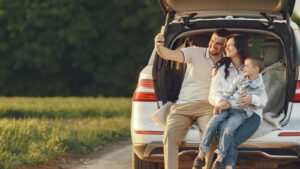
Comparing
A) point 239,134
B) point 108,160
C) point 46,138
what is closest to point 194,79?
point 239,134

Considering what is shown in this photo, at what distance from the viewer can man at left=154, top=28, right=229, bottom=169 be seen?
5.21 meters

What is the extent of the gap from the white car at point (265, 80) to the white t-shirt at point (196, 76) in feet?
0.69

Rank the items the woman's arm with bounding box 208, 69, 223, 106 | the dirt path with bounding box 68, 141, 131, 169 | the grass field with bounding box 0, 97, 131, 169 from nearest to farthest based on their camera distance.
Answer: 1. the woman's arm with bounding box 208, 69, 223, 106
2. the grass field with bounding box 0, 97, 131, 169
3. the dirt path with bounding box 68, 141, 131, 169

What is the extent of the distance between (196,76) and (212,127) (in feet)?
2.12

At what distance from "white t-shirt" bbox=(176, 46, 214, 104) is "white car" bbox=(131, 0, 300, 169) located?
0.69 feet

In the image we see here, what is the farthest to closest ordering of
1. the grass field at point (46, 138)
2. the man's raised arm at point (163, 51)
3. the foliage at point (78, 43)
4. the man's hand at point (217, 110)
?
the foliage at point (78, 43)
the grass field at point (46, 138)
the man's raised arm at point (163, 51)
the man's hand at point (217, 110)

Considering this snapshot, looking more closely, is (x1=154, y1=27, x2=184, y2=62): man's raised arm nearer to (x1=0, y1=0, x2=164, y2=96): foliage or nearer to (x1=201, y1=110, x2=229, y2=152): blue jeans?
(x1=201, y1=110, x2=229, y2=152): blue jeans

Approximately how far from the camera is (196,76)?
5.35 m

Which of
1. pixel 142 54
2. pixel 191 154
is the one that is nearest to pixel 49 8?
pixel 142 54

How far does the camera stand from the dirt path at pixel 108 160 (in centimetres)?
713

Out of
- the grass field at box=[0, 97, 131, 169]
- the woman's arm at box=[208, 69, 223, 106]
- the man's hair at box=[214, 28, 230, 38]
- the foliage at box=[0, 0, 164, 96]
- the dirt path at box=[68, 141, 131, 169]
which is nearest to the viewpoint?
the woman's arm at box=[208, 69, 223, 106]

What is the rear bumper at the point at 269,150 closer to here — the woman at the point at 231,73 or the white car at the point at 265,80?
the white car at the point at 265,80

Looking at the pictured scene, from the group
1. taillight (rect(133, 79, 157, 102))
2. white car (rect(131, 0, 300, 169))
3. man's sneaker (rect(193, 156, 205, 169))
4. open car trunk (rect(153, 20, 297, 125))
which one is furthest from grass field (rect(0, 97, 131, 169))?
man's sneaker (rect(193, 156, 205, 169))

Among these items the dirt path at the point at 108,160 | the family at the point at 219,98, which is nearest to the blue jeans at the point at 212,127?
the family at the point at 219,98
